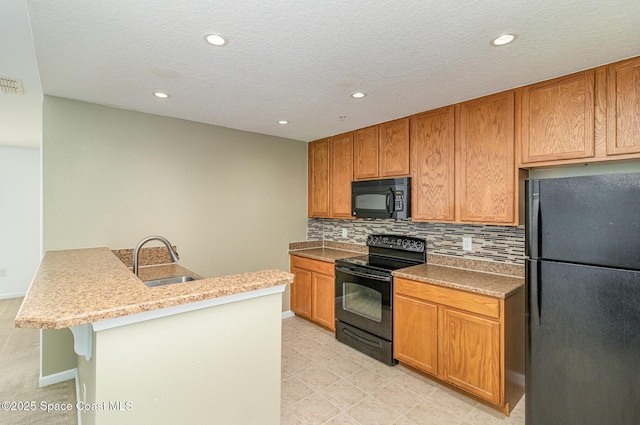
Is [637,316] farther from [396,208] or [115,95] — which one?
[115,95]

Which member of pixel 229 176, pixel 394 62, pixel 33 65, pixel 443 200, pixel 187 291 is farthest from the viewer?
pixel 229 176

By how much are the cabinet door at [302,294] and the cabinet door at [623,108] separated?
301 cm

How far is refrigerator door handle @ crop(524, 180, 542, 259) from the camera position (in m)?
1.76

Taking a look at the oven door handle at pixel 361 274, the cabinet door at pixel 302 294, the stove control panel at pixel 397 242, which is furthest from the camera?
the cabinet door at pixel 302 294

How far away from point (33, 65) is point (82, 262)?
5.01ft

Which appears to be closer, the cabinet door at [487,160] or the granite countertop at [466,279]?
the granite countertop at [466,279]

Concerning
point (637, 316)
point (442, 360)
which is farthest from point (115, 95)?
point (637, 316)

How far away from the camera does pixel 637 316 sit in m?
1.46

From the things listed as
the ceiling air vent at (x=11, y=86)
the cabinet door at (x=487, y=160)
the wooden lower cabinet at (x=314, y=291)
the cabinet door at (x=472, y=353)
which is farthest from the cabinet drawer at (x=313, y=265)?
the ceiling air vent at (x=11, y=86)

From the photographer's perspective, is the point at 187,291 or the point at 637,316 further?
the point at 637,316

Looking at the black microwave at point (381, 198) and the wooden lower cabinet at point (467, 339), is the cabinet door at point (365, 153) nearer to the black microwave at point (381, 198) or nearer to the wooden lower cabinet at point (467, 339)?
the black microwave at point (381, 198)

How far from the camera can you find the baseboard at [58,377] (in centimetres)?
260

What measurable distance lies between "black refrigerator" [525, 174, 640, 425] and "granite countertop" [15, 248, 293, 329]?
1469 mm

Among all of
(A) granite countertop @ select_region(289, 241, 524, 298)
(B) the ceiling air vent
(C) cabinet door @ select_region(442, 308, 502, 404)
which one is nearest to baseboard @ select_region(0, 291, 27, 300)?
(B) the ceiling air vent
